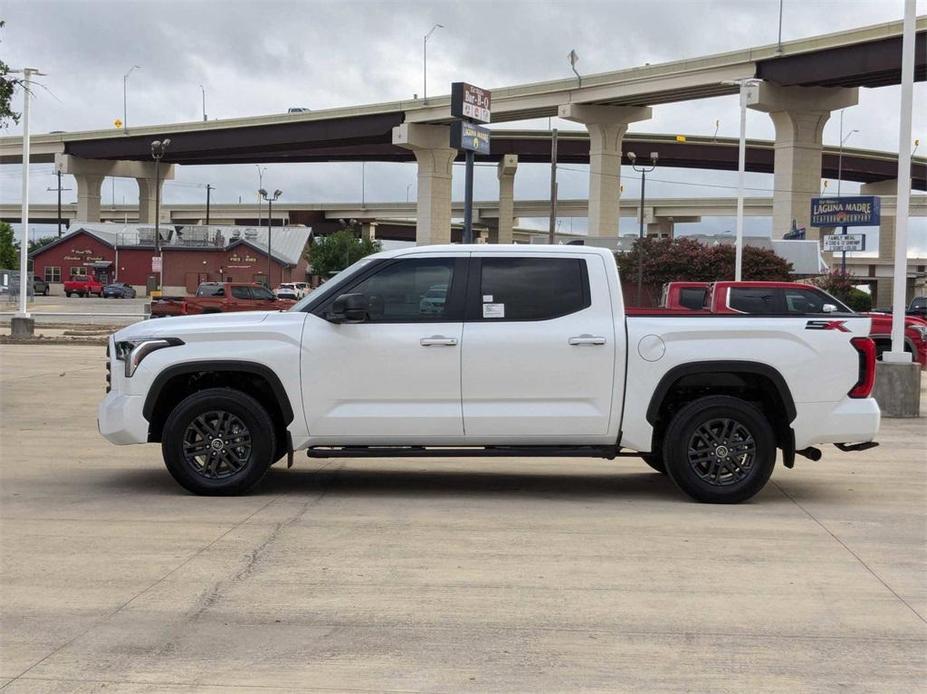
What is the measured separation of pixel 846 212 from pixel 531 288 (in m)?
65.3

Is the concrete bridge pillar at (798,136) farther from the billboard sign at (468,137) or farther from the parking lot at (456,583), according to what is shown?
the parking lot at (456,583)

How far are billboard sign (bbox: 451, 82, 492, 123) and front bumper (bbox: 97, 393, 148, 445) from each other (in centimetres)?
2725

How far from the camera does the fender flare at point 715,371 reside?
8.81 m

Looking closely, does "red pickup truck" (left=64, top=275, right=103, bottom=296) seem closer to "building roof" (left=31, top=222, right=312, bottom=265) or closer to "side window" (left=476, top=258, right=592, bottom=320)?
"building roof" (left=31, top=222, right=312, bottom=265)

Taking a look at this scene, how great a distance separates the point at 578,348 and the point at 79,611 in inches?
172

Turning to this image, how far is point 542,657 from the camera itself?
525cm

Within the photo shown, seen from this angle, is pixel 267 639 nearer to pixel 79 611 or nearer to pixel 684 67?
pixel 79 611

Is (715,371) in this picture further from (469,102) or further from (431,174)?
(431,174)

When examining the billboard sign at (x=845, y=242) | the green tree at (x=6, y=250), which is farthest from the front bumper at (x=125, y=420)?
the green tree at (x=6, y=250)

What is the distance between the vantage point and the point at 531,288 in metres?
9.03

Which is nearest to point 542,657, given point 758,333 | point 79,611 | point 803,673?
point 803,673

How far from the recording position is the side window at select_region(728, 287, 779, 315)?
60.4 feet

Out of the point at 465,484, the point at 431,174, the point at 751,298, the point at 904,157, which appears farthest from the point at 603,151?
the point at 465,484

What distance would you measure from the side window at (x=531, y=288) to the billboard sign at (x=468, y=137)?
2459 cm
